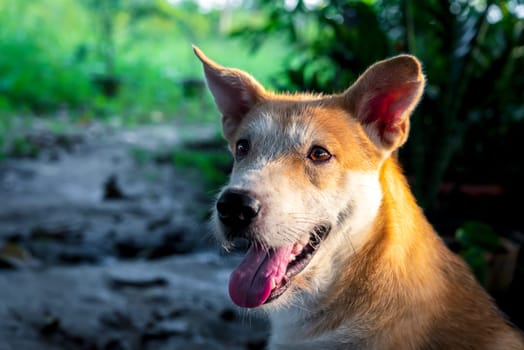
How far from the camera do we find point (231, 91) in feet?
9.77

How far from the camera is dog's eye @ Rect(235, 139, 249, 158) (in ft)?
8.87

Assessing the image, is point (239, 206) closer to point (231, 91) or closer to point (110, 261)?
point (231, 91)

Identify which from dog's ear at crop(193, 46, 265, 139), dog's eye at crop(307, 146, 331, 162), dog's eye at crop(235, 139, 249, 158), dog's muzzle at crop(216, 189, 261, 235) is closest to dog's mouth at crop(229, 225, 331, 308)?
dog's muzzle at crop(216, 189, 261, 235)

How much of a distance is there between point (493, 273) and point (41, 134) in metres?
8.14

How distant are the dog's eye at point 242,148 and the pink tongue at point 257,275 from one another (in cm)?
49

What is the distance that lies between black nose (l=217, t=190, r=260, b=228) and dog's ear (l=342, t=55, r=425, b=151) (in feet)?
2.41

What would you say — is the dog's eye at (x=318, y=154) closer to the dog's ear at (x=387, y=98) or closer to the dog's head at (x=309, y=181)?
the dog's head at (x=309, y=181)

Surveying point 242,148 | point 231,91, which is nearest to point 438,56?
point 231,91

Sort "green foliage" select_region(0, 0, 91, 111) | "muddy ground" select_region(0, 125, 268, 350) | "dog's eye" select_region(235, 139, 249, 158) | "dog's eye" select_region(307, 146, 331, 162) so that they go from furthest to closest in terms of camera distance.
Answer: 1. "green foliage" select_region(0, 0, 91, 111)
2. "muddy ground" select_region(0, 125, 268, 350)
3. "dog's eye" select_region(235, 139, 249, 158)
4. "dog's eye" select_region(307, 146, 331, 162)

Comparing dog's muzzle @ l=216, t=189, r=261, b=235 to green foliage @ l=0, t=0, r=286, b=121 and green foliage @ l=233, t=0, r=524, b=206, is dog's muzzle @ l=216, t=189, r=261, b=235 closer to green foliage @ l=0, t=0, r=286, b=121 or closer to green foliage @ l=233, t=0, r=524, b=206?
green foliage @ l=233, t=0, r=524, b=206

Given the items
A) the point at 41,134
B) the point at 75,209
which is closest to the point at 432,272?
the point at 75,209

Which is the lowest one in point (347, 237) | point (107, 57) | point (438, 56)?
point (107, 57)

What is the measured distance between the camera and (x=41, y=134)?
393 inches

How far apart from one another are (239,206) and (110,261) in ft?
11.1
